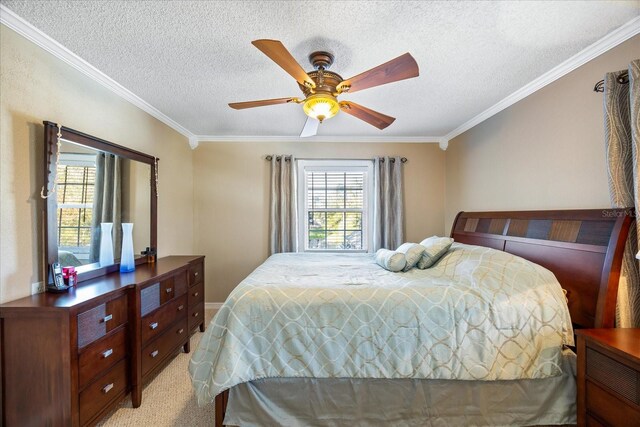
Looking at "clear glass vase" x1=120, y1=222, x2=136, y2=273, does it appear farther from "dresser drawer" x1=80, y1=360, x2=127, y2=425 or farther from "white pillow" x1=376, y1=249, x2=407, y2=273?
"white pillow" x1=376, y1=249, x2=407, y2=273

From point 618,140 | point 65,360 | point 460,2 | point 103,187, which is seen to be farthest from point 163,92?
point 618,140

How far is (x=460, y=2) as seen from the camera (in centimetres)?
153

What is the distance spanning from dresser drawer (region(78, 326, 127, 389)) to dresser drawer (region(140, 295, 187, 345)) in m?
0.17

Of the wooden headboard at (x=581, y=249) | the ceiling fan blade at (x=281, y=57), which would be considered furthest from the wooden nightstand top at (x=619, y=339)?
the ceiling fan blade at (x=281, y=57)

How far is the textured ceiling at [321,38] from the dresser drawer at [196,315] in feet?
7.20

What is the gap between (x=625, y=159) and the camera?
5.48ft

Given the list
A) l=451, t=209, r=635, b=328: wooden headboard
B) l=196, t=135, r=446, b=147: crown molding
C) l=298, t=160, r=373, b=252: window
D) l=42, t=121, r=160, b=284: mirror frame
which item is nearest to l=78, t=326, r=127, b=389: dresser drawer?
l=42, t=121, r=160, b=284: mirror frame

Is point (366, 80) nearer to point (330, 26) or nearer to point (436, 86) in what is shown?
point (330, 26)

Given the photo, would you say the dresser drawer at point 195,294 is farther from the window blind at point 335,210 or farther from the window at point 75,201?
the window blind at point 335,210

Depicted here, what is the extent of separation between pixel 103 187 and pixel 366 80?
86.9 inches

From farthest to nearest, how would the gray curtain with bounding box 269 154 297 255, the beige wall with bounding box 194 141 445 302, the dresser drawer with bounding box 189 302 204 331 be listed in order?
the beige wall with bounding box 194 141 445 302, the gray curtain with bounding box 269 154 297 255, the dresser drawer with bounding box 189 302 204 331

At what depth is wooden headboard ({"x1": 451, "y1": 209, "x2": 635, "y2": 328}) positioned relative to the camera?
5.25 ft

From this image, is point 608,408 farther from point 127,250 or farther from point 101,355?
point 127,250

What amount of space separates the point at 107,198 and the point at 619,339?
11.2 feet
